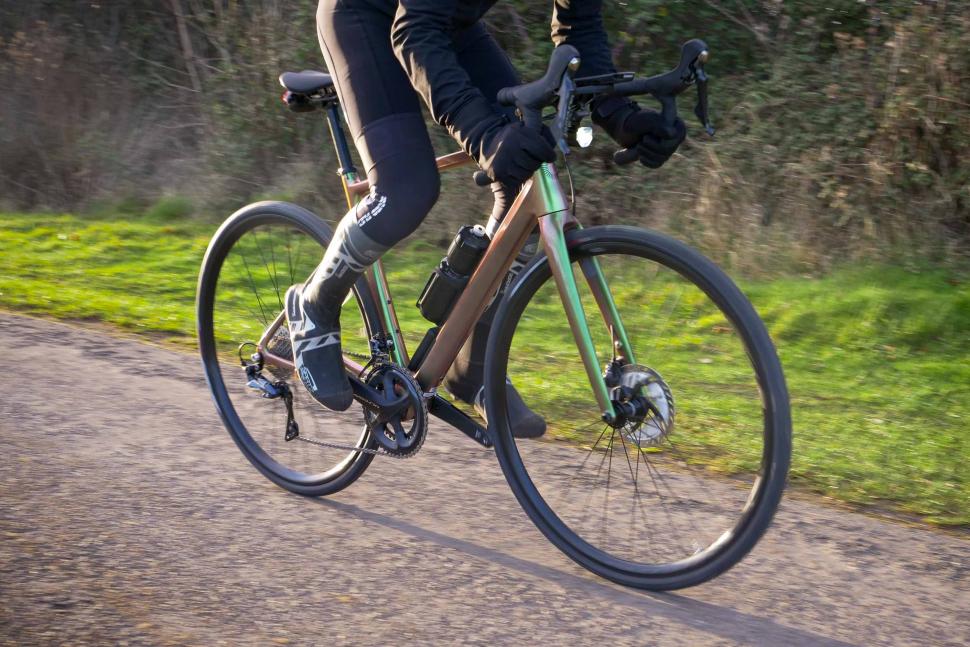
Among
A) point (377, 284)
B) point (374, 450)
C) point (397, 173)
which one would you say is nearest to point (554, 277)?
point (397, 173)

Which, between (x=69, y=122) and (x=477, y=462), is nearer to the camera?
(x=477, y=462)

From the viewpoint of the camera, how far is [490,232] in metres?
3.42

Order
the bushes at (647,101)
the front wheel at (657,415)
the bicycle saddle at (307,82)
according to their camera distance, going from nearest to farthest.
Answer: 1. the front wheel at (657,415)
2. the bicycle saddle at (307,82)
3. the bushes at (647,101)

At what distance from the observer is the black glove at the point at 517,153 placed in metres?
2.90

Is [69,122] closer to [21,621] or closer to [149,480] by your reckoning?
[149,480]

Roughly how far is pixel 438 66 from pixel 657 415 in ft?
3.69

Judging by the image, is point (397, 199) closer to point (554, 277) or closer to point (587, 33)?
point (554, 277)

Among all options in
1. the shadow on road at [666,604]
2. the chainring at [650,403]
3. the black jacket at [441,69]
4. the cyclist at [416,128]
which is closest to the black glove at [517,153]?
the cyclist at [416,128]

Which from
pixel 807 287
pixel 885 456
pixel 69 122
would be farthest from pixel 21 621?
pixel 69 122

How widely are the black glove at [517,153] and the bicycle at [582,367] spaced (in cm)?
4

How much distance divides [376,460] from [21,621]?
1566mm

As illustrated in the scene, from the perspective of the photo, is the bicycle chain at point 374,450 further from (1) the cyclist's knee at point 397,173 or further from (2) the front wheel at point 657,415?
(1) the cyclist's knee at point 397,173

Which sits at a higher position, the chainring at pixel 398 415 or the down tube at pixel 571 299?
the down tube at pixel 571 299

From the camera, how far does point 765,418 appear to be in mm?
2861
